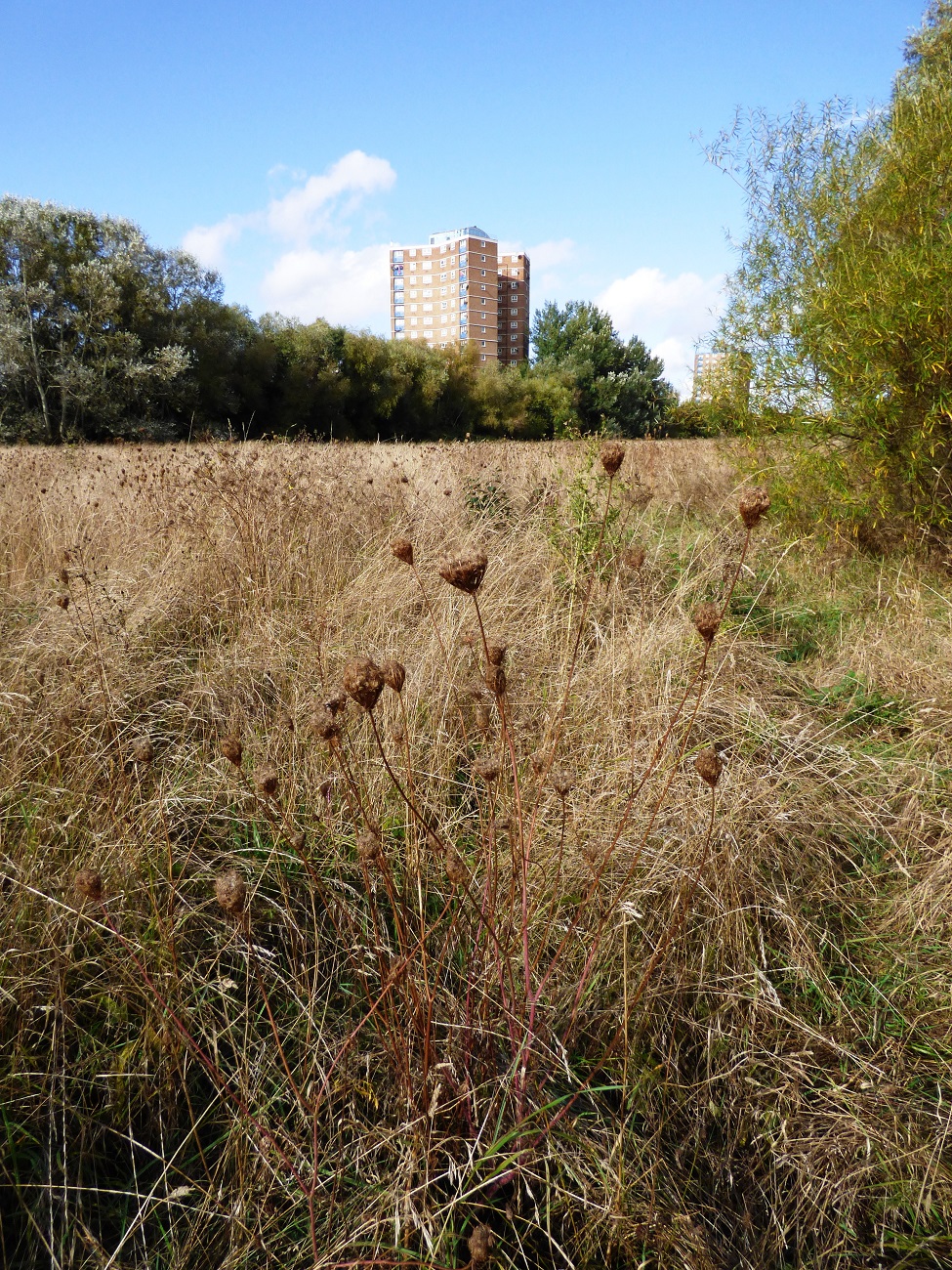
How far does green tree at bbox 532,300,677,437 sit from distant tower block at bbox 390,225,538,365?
87.3 ft

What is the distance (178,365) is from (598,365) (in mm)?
25984

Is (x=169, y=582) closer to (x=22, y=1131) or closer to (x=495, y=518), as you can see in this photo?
(x=495, y=518)

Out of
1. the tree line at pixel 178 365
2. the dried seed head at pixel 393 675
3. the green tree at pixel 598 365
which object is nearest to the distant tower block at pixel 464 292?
the green tree at pixel 598 365

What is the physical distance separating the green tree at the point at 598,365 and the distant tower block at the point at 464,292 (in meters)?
26.6

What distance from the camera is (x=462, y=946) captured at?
177 cm

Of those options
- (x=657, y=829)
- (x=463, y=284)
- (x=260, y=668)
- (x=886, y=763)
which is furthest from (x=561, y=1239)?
(x=463, y=284)

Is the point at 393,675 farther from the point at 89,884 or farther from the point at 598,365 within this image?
the point at 598,365

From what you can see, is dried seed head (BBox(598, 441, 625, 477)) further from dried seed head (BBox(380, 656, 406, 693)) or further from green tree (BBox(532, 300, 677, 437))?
green tree (BBox(532, 300, 677, 437))

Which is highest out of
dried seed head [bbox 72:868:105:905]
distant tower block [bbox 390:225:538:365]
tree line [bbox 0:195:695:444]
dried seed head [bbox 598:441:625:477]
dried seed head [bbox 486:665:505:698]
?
distant tower block [bbox 390:225:538:365]

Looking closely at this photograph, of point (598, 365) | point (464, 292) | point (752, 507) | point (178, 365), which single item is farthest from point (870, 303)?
point (464, 292)

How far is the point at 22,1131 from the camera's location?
1405 millimetres

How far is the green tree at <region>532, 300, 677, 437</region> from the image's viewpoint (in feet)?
120

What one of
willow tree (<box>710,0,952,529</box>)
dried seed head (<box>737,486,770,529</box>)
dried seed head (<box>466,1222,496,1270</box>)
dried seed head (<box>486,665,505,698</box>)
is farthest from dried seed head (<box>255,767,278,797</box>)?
willow tree (<box>710,0,952,529</box>)

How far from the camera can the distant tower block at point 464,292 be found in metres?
68.2
